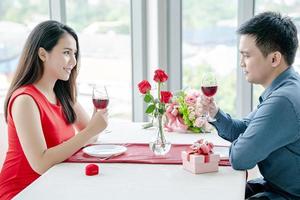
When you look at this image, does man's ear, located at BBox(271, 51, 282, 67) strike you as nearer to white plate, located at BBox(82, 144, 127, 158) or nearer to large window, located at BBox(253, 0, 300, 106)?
white plate, located at BBox(82, 144, 127, 158)

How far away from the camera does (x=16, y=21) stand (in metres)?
3.43

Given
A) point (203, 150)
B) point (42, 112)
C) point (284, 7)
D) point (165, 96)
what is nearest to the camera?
point (203, 150)

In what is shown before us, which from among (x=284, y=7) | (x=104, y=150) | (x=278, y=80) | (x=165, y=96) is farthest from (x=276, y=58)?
(x=284, y=7)

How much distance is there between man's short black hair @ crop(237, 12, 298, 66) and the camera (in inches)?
73.7

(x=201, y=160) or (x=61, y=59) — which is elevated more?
(x=61, y=59)

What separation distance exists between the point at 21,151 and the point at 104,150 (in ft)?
1.13

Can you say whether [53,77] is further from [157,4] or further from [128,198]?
[157,4]

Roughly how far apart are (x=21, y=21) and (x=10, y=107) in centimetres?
158

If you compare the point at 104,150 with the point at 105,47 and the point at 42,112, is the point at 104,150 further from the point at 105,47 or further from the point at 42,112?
the point at 105,47

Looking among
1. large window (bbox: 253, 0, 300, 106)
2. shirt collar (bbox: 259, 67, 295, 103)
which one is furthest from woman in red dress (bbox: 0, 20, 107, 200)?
large window (bbox: 253, 0, 300, 106)

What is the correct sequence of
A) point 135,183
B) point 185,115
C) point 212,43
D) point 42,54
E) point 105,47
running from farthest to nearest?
point 105,47, point 212,43, point 185,115, point 42,54, point 135,183

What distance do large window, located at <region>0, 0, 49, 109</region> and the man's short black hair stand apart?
1.93 meters

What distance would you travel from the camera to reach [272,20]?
74.0 inches

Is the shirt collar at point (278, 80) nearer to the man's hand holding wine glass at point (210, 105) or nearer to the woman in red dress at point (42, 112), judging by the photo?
the man's hand holding wine glass at point (210, 105)
